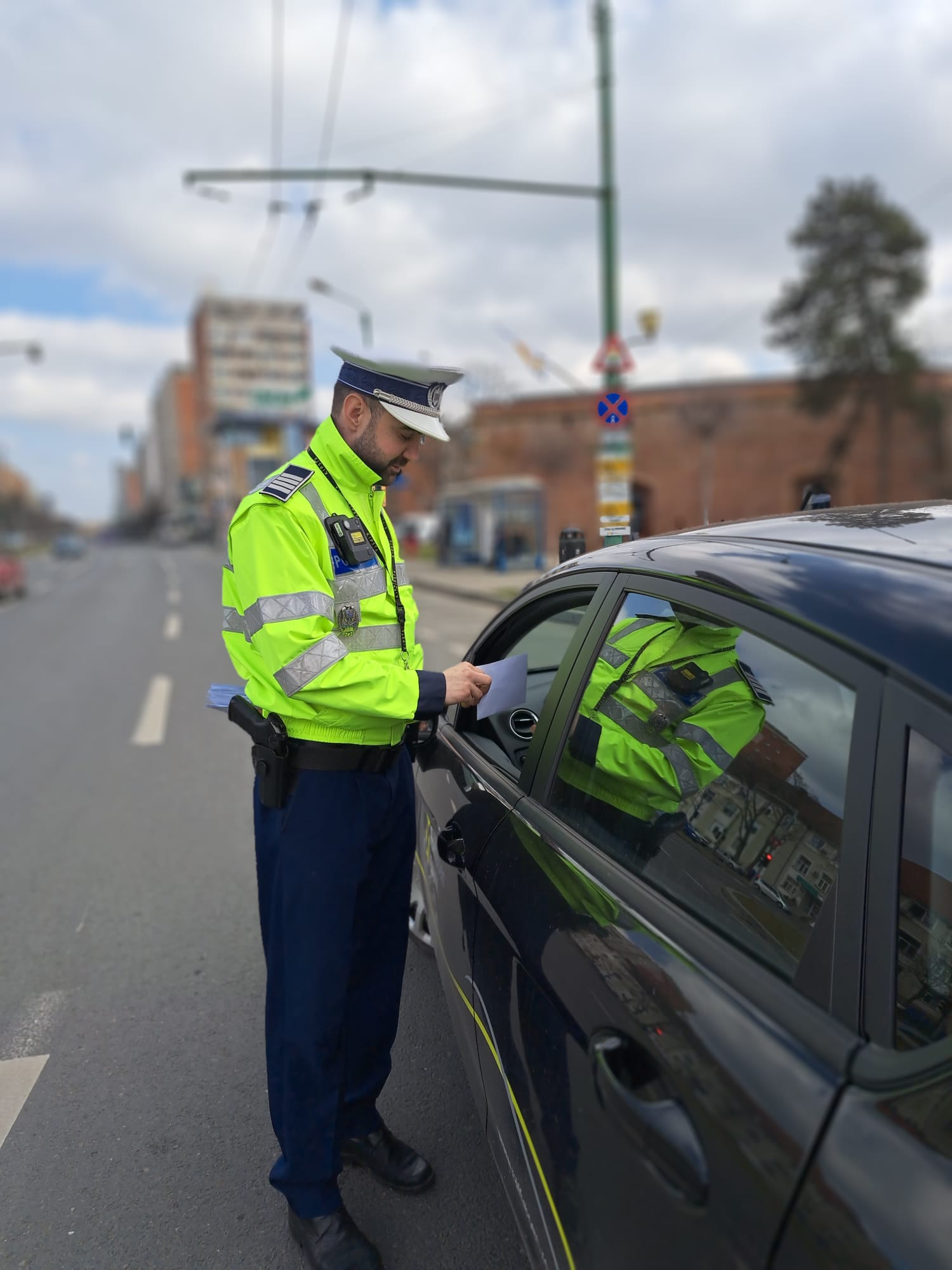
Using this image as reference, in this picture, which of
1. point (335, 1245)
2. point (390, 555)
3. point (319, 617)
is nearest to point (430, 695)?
point (319, 617)

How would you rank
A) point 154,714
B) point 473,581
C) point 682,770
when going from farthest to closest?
point 473,581 → point 154,714 → point 682,770

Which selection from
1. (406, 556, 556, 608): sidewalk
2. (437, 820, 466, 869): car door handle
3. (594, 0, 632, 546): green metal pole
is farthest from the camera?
(406, 556, 556, 608): sidewalk

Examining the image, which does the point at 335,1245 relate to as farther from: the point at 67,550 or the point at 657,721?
the point at 67,550

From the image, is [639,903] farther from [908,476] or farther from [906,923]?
[908,476]

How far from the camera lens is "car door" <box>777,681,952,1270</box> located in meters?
0.93

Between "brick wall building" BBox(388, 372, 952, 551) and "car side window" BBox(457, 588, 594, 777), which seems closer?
"car side window" BBox(457, 588, 594, 777)

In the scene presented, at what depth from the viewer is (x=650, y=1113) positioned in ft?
3.96

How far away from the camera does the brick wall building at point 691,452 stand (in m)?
40.0

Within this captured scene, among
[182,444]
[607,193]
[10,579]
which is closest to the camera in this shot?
[607,193]

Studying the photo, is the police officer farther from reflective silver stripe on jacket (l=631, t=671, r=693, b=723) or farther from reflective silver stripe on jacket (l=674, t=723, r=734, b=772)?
reflective silver stripe on jacket (l=674, t=723, r=734, b=772)

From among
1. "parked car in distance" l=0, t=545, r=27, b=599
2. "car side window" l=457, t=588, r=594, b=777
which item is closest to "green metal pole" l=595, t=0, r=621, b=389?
"car side window" l=457, t=588, r=594, b=777

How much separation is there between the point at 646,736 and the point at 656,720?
0.05 metres

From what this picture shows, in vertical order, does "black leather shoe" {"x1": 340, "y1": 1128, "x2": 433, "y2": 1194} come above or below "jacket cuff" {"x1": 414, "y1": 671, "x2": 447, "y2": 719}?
below

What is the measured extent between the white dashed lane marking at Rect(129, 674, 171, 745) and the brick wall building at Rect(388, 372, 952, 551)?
31.1m
